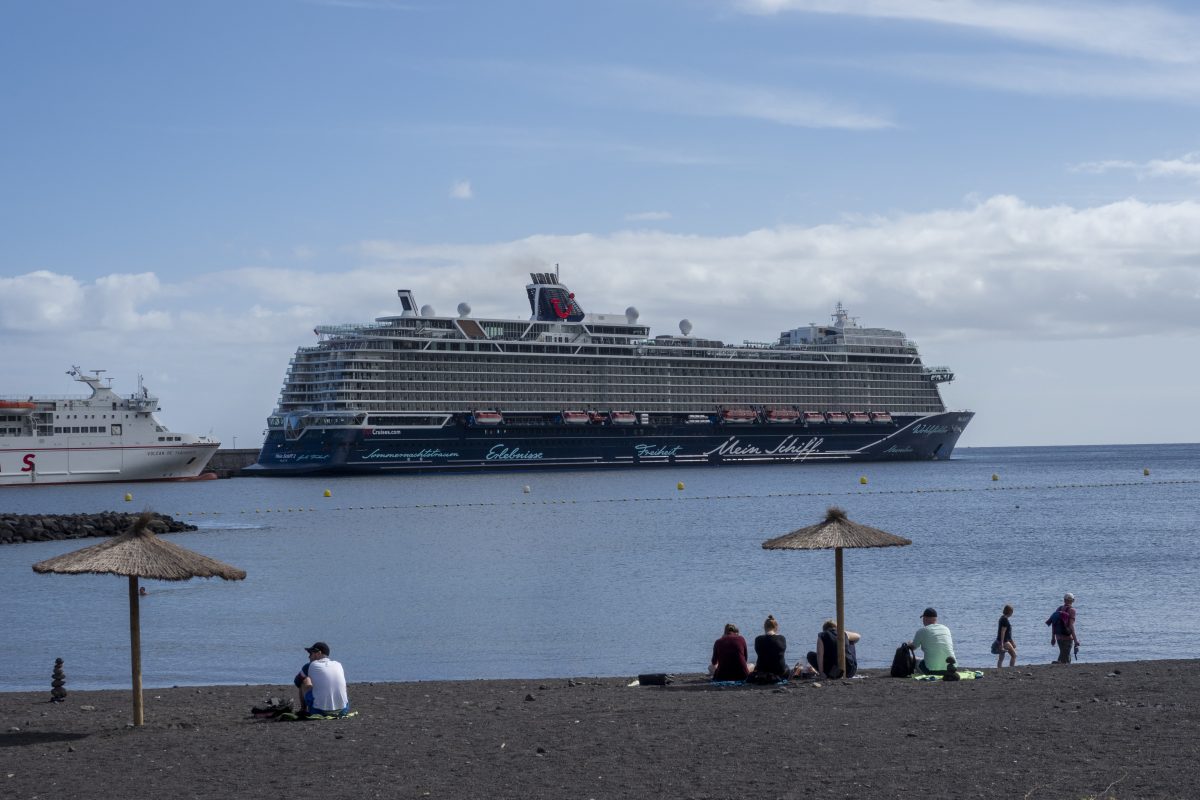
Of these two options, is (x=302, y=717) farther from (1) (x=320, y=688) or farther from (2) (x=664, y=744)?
(2) (x=664, y=744)

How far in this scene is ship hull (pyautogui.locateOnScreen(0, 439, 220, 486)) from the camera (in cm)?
8375

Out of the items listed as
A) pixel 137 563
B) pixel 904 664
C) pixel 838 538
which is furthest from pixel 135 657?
pixel 904 664

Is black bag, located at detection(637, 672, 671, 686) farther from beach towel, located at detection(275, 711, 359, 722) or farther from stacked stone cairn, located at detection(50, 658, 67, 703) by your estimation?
stacked stone cairn, located at detection(50, 658, 67, 703)

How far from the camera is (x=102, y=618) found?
27.2 m

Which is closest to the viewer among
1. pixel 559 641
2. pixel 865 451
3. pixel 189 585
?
pixel 559 641

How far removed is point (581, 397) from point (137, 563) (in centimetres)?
8550

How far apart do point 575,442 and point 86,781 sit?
8571 centimetres

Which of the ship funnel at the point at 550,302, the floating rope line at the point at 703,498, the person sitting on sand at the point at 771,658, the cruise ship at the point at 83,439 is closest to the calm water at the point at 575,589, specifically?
the floating rope line at the point at 703,498

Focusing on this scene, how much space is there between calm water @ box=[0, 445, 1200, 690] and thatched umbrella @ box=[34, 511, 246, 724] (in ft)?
19.2

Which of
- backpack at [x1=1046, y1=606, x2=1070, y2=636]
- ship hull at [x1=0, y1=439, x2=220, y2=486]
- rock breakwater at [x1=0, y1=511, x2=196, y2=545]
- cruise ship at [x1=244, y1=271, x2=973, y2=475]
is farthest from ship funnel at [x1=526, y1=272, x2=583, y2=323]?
backpack at [x1=1046, y1=606, x2=1070, y2=636]

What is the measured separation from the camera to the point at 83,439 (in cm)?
8519

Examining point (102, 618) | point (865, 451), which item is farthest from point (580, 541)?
point (865, 451)

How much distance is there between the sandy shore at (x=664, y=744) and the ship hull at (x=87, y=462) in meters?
73.5

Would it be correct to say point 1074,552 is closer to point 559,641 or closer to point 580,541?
point 580,541
